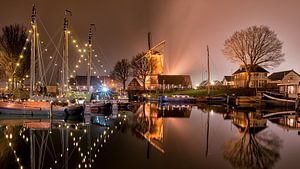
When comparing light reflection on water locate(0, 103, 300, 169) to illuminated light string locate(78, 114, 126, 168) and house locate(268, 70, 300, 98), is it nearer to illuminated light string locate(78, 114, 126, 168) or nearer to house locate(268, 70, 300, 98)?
illuminated light string locate(78, 114, 126, 168)

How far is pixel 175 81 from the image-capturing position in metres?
124

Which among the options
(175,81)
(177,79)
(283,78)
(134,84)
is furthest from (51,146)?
(134,84)

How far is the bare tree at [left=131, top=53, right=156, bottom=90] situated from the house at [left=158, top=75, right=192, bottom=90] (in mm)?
8261

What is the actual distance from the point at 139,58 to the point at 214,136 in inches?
3779

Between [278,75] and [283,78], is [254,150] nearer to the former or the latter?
[283,78]

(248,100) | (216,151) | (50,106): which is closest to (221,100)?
(248,100)

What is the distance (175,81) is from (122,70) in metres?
22.2

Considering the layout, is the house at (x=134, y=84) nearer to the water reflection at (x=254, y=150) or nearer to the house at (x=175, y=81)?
the house at (x=175, y=81)

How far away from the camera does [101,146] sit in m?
19.0

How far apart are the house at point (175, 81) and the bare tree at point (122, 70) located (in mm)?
16343

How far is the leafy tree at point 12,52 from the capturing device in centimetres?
5484

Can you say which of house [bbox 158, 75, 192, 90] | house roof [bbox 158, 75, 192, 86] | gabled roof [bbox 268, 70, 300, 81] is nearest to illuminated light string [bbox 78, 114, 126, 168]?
gabled roof [bbox 268, 70, 300, 81]

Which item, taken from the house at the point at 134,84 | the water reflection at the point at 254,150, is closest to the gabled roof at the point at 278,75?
the house at the point at 134,84

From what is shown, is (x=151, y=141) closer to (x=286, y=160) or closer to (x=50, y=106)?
(x=286, y=160)
